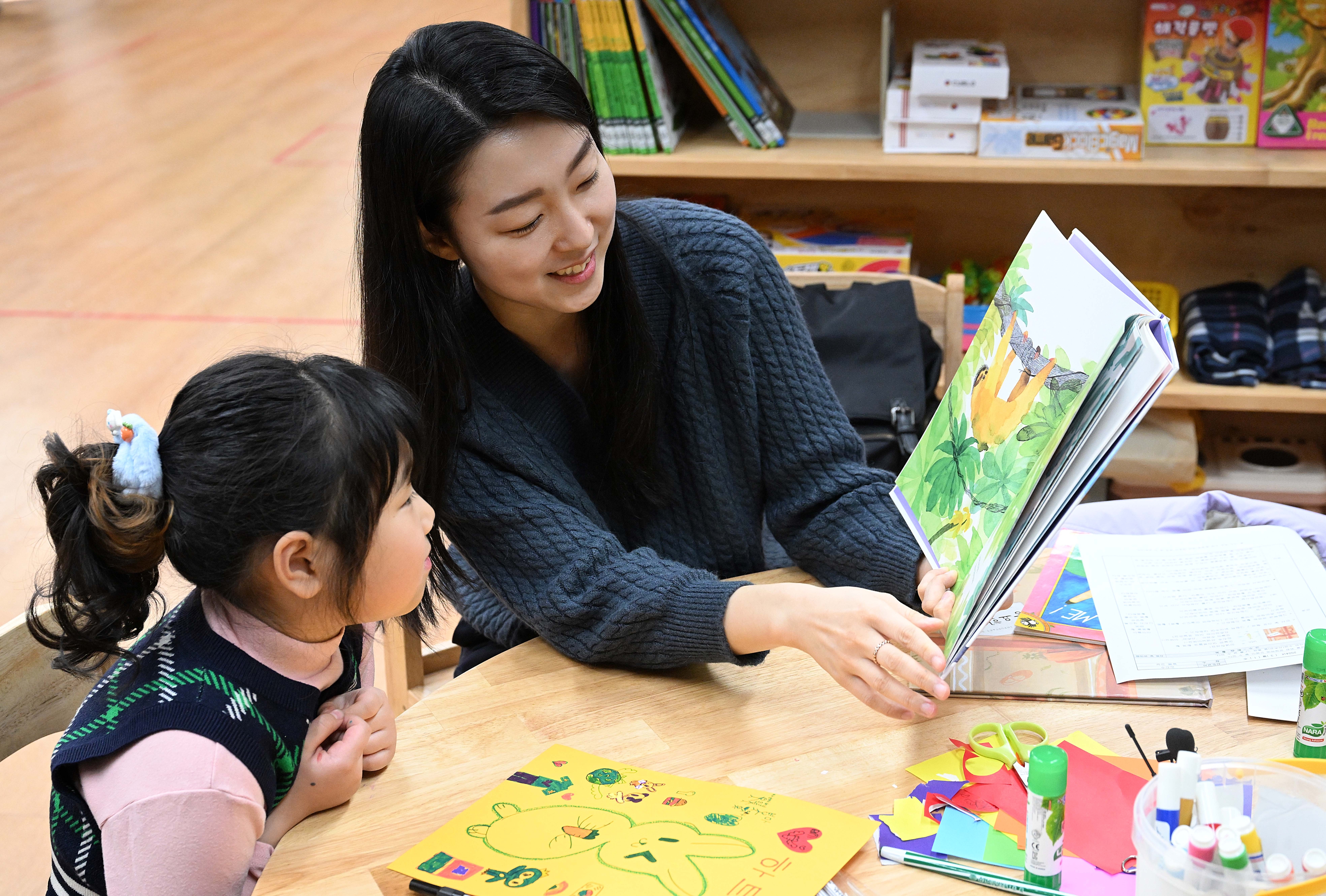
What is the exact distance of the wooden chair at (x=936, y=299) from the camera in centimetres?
188

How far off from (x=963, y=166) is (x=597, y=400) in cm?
119

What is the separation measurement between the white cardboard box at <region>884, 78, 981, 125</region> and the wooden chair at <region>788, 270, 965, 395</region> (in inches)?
16.6

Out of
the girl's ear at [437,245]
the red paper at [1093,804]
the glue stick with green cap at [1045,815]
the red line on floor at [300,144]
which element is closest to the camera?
the glue stick with green cap at [1045,815]

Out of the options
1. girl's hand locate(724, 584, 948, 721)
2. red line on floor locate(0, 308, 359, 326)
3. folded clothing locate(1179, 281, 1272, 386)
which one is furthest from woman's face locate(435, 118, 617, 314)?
red line on floor locate(0, 308, 359, 326)

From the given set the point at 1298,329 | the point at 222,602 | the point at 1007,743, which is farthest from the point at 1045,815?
the point at 1298,329

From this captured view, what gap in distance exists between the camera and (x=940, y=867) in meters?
0.91

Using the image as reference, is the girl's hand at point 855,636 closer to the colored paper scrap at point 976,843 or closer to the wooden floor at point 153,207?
the colored paper scrap at point 976,843

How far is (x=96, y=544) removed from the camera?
38.6 inches

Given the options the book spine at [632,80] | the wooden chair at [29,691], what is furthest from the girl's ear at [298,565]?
the book spine at [632,80]

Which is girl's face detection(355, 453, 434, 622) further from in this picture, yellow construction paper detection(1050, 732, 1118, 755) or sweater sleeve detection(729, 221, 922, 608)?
yellow construction paper detection(1050, 732, 1118, 755)

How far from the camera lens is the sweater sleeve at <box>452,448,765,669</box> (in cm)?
118

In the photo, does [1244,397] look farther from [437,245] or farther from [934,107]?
[437,245]

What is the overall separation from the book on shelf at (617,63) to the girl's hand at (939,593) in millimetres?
1439

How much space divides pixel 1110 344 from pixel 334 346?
10.4ft
